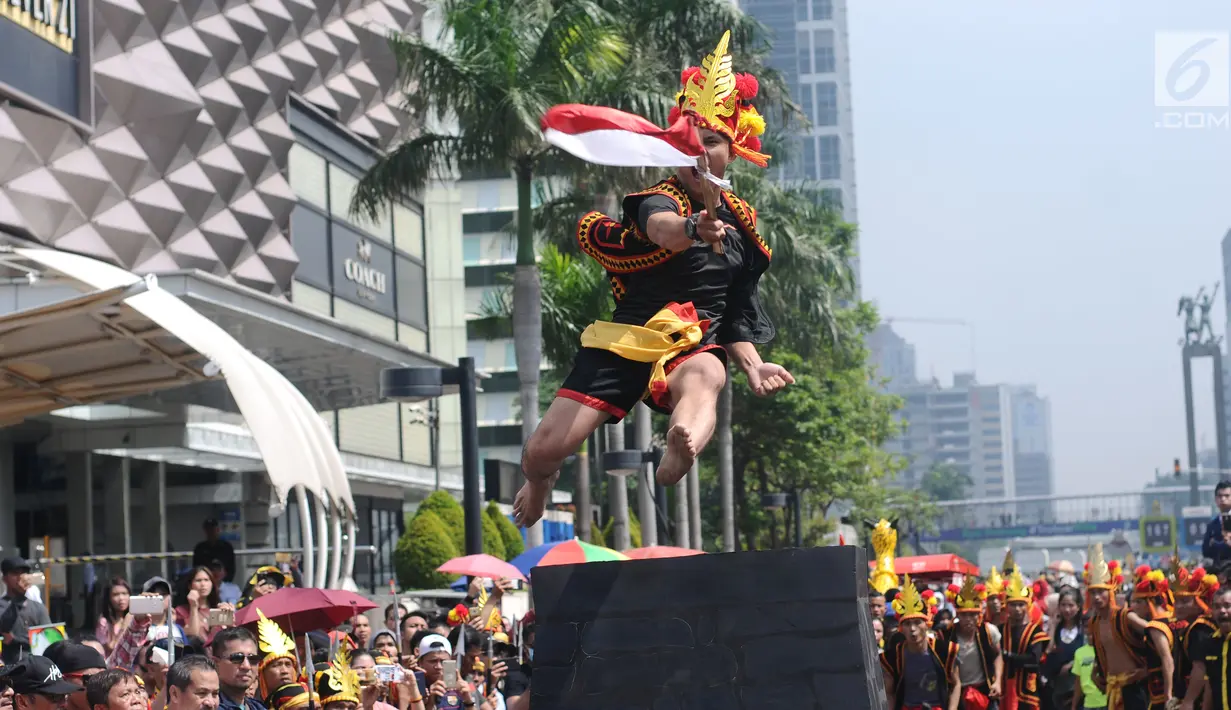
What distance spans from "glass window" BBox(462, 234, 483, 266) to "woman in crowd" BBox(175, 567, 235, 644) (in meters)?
61.1

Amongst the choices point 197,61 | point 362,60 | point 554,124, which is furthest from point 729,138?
point 362,60

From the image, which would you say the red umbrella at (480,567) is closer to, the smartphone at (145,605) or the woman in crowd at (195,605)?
the woman in crowd at (195,605)

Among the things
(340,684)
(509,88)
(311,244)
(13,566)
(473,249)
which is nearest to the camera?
(340,684)

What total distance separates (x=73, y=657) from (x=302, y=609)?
267 cm

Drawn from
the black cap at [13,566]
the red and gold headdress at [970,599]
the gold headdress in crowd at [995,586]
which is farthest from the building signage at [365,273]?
the black cap at [13,566]

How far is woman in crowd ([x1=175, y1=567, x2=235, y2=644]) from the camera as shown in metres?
11.0

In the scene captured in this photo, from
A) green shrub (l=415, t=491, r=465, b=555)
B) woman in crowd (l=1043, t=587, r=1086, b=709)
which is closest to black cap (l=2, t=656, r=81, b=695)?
woman in crowd (l=1043, t=587, r=1086, b=709)

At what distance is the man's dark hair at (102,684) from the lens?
6.72m

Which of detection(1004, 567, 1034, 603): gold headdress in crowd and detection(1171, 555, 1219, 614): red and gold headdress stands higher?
detection(1171, 555, 1219, 614): red and gold headdress

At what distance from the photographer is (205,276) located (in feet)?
70.6

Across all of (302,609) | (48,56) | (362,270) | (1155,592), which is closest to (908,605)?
(1155,592)

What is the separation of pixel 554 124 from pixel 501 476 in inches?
1046

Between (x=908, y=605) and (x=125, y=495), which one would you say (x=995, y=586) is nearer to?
(x=908, y=605)

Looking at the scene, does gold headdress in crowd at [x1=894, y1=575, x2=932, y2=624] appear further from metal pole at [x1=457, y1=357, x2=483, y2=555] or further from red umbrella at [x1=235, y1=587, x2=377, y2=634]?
metal pole at [x1=457, y1=357, x2=483, y2=555]
